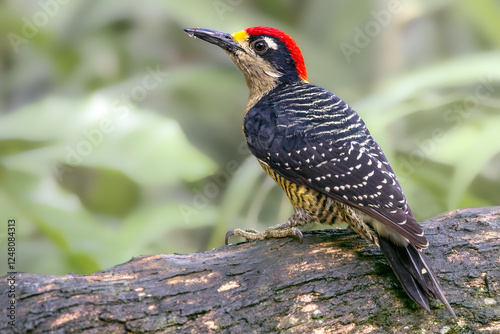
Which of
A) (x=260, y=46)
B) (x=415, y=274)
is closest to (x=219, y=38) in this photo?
(x=260, y=46)

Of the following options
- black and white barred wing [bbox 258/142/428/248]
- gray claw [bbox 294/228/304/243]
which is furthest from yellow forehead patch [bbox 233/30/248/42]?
gray claw [bbox 294/228/304/243]

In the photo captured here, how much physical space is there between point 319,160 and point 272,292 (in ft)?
2.30

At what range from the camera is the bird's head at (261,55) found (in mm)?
3027

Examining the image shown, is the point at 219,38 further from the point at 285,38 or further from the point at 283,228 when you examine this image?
the point at 283,228

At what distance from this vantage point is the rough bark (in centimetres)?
186

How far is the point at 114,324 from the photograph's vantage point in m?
1.84

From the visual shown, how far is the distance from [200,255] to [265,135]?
724 mm

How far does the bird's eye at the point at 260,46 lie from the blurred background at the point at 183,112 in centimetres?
96

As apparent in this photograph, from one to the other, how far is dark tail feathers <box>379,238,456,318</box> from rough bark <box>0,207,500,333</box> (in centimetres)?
8

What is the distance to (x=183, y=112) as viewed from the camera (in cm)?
502

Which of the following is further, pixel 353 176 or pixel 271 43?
pixel 271 43

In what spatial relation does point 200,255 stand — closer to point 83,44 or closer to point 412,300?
point 412,300

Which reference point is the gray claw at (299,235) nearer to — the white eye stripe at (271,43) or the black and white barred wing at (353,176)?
the black and white barred wing at (353,176)

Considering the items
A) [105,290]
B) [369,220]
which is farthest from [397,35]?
[105,290]
